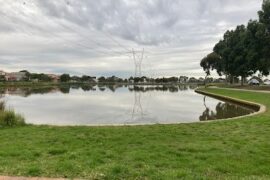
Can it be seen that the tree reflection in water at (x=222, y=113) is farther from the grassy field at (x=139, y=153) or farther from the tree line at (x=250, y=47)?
the tree line at (x=250, y=47)

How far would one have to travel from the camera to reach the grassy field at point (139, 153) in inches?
181

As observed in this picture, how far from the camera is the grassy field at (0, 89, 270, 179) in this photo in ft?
15.1

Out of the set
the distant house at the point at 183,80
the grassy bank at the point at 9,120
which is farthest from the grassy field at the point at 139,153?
the distant house at the point at 183,80

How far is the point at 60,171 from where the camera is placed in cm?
464

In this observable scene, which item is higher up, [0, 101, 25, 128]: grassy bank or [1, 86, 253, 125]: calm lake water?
[0, 101, 25, 128]: grassy bank

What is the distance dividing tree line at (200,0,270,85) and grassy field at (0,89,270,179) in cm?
3249

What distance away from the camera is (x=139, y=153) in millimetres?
5746

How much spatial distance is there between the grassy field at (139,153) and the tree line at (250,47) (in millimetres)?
32490

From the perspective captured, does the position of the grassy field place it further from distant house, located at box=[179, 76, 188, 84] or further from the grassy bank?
distant house, located at box=[179, 76, 188, 84]

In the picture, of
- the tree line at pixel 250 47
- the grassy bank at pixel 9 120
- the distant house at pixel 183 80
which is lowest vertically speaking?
the distant house at pixel 183 80

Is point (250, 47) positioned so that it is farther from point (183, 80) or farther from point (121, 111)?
point (183, 80)

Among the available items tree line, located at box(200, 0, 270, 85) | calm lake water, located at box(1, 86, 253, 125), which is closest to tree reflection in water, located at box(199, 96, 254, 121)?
calm lake water, located at box(1, 86, 253, 125)

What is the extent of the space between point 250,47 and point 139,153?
4005 cm

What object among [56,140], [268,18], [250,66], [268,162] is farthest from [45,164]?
[250,66]
